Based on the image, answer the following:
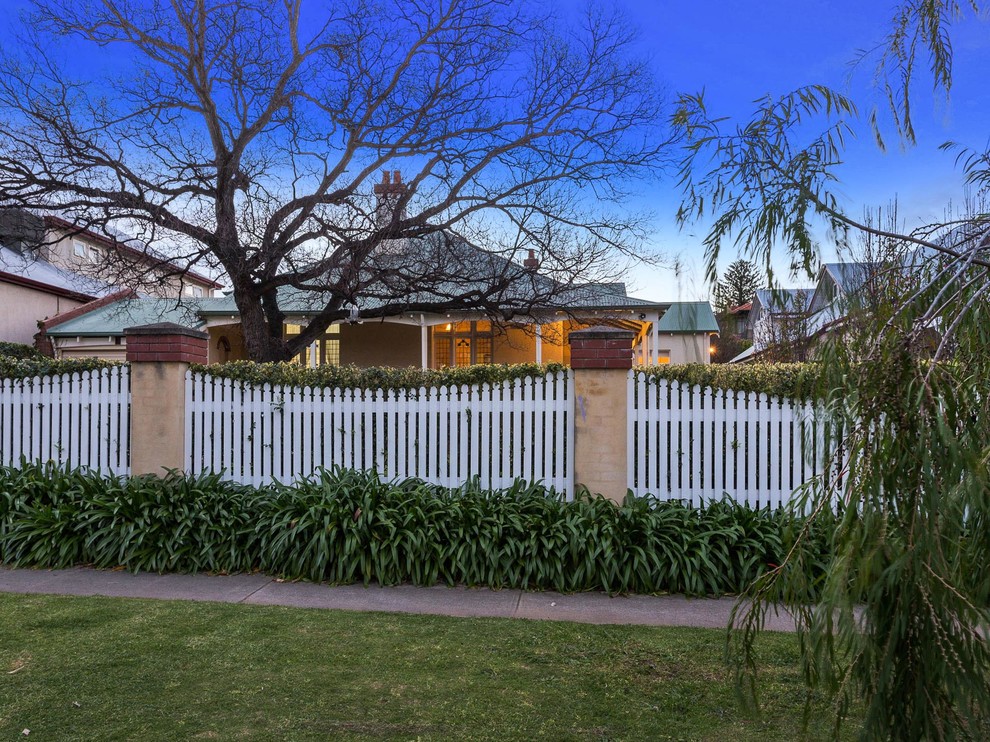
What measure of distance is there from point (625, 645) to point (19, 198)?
10.6 metres

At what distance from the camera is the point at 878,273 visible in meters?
2.32

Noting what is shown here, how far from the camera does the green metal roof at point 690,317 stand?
1873 millimetres

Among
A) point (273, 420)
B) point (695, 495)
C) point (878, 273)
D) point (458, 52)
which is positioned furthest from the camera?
point (458, 52)

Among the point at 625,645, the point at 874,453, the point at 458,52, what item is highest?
the point at 458,52

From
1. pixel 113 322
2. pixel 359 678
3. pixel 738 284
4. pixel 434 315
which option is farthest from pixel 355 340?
pixel 738 284

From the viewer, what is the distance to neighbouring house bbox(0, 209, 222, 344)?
35.8ft

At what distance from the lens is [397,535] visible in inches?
234

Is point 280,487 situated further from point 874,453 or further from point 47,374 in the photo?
point 874,453

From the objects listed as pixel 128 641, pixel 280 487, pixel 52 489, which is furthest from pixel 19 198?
A: pixel 128 641

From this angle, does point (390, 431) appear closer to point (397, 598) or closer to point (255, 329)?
point (397, 598)

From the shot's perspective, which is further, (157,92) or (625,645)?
(157,92)

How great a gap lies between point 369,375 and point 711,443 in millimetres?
3383

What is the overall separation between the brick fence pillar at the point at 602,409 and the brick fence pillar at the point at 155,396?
396cm

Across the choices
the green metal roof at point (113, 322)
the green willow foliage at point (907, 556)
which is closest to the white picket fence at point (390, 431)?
the green willow foliage at point (907, 556)
